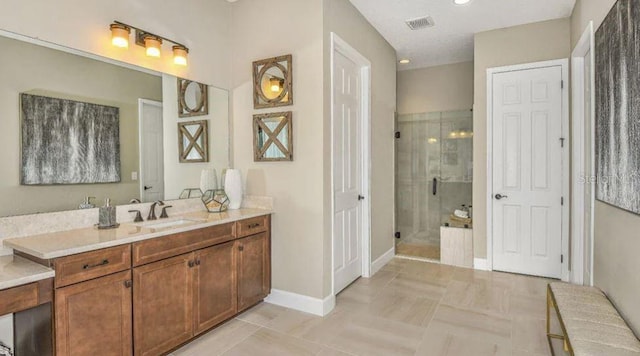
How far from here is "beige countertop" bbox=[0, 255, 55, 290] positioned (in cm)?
152

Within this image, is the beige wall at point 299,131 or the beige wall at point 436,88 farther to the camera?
the beige wall at point 436,88

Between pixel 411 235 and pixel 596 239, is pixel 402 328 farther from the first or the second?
pixel 411 235

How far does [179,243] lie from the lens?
229 cm

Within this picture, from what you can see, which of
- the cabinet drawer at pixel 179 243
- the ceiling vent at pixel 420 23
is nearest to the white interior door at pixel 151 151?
the cabinet drawer at pixel 179 243

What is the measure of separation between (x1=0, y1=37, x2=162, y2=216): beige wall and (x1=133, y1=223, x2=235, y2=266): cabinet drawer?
60 centimetres

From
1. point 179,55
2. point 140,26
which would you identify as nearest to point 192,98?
point 179,55

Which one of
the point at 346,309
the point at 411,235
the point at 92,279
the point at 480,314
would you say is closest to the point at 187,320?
the point at 92,279

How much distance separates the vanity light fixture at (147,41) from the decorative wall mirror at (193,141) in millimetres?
537

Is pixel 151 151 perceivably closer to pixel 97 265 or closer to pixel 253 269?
pixel 97 265

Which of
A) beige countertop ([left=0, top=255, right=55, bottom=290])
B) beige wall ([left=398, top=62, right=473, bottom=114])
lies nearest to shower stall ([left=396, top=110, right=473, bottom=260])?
beige wall ([left=398, top=62, right=473, bottom=114])

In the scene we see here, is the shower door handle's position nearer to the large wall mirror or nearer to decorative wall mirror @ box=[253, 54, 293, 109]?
decorative wall mirror @ box=[253, 54, 293, 109]

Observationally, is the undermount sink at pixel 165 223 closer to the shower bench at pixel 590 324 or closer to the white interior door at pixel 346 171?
the white interior door at pixel 346 171

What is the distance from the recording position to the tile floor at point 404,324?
238 cm

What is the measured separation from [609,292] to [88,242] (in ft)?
10.7
